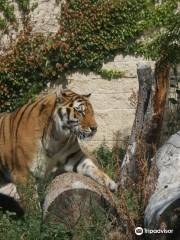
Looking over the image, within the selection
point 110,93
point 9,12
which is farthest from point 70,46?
point 9,12

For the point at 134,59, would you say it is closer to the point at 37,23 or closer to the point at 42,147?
the point at 37,23

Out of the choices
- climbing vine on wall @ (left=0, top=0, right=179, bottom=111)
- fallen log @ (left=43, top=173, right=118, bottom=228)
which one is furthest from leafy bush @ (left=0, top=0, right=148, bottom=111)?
fallen log @ (left=43, top=173, right=118, bottom=228)

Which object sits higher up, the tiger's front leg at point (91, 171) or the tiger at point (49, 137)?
the tiger at point (49, 137)

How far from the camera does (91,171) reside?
922 centimetres

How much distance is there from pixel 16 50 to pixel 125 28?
1.49 metres

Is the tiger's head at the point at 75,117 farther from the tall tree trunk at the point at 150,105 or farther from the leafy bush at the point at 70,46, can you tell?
the leafy bush at the point at 70,46

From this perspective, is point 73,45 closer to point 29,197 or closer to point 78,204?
point 29,197

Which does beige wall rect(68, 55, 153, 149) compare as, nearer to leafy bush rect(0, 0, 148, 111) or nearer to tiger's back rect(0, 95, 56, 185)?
leafy bush rect(0, 0, 148, 111)

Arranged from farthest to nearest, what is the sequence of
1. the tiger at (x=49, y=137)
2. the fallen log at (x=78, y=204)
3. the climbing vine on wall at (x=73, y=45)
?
the climbing vine on wall at (x=73, y=45) < the tiger at (x=49, y=137) < the fallen log at (x=78, y=204)

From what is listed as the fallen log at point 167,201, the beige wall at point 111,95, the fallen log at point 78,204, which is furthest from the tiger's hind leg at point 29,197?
the beige wall at point 111,95

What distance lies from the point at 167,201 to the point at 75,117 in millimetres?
2836

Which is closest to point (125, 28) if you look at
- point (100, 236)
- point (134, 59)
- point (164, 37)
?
point (134, 59)

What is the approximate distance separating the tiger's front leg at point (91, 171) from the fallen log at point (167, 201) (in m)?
1.07

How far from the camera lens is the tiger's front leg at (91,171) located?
880 centimetres
